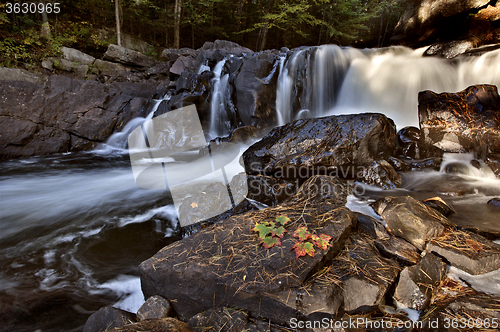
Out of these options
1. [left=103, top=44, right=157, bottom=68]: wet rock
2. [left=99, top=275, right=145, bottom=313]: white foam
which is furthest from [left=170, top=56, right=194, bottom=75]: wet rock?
[left=99, top=275, right=145, bottom=313]: white foam

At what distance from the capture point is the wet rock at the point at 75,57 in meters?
13.4

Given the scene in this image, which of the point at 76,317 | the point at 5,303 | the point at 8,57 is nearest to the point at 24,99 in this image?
the point at 8,57

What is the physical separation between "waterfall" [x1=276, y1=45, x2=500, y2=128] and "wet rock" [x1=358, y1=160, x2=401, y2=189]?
443cm

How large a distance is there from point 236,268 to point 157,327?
2.39ft

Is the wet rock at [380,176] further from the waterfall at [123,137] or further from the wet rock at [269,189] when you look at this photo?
the waterfall at [123,137]

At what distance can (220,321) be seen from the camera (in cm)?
190

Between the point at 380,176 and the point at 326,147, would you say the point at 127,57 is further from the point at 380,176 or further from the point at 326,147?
the point at 380,176

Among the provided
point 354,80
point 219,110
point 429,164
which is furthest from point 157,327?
point 354,80

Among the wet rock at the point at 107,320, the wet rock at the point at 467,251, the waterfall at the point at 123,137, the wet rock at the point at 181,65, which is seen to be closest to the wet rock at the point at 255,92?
the waterfall at the point at 123,137

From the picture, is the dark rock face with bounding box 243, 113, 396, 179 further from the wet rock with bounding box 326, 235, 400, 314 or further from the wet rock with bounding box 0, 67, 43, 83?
the wet rock with bounding box 0, 67, 43, 83

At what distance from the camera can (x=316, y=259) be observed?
2100 millimetres

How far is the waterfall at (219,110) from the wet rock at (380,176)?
19.3 ft

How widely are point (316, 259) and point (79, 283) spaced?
3118 mm

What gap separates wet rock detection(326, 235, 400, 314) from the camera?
189 centimetres
